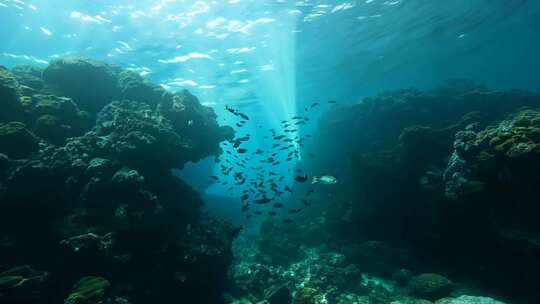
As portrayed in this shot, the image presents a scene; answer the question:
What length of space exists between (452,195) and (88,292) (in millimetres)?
13104

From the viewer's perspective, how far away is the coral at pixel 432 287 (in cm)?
1241

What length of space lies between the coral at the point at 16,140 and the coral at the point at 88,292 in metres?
5.69

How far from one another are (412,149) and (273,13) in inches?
514

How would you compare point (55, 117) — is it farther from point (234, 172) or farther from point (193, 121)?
point (234, 172)

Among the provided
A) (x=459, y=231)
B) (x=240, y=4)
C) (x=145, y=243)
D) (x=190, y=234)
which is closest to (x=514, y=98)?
(x=459, y=231)

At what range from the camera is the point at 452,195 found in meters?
12.6

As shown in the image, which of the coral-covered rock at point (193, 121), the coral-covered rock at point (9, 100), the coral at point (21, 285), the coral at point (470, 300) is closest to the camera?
the coral at point (21, 285)

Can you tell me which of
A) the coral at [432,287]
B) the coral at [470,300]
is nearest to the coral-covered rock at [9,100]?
the coral at [432,287]

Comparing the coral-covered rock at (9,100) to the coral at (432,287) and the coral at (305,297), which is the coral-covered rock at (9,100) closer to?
the coral at (305,297)

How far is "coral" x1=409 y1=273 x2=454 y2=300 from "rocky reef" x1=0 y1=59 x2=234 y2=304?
26.6ft

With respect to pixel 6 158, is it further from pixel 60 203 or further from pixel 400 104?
pixel 400 104

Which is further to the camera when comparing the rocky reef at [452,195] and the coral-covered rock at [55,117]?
the coral-covered rock at [55,117]

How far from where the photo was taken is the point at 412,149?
16.6 meters

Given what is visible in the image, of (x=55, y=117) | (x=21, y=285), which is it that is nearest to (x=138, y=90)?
(x=55, y=117)
